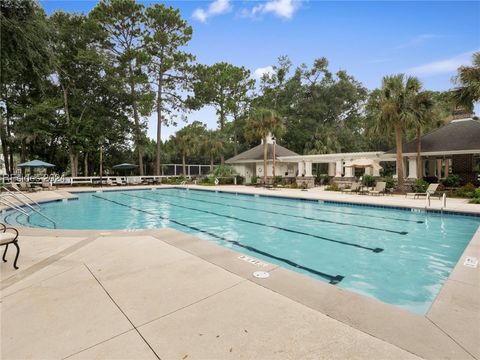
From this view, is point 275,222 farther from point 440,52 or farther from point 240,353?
point 440,52

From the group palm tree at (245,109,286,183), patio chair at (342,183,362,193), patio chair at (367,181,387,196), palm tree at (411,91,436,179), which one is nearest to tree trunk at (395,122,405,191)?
palm tree at (411,91,436,179)

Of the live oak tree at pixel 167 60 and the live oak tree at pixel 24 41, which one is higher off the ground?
the live oak tree at pixel 167 60

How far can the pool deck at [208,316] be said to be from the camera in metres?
2.22

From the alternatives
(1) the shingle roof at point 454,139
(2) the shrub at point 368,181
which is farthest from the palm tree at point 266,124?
(1) the shingle roof at point 454,139

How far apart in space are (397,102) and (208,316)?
17.3 m

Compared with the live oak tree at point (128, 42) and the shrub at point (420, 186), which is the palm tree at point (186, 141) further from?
the shrub at point (420, 186)

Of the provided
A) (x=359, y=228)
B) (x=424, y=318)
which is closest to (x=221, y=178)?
(x=359, y=228)

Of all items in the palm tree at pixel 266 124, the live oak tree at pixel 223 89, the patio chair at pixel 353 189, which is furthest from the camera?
the live oak tree at pixel 223 89

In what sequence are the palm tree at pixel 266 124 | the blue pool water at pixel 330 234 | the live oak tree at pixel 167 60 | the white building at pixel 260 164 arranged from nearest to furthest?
the blue pool water at pixel 330 234 → the palm tree at pixel 266 124 → the white building at pixel 260 164 → the live oak tree at pixel 167 60

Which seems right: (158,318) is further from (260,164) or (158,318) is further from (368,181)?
(260,164)

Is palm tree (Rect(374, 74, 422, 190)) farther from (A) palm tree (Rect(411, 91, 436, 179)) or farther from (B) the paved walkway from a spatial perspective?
(B) the paved walkway

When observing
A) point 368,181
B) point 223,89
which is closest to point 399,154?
point 368,181

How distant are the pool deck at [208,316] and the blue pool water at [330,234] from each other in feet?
4.19

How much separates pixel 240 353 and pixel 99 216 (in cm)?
1110
